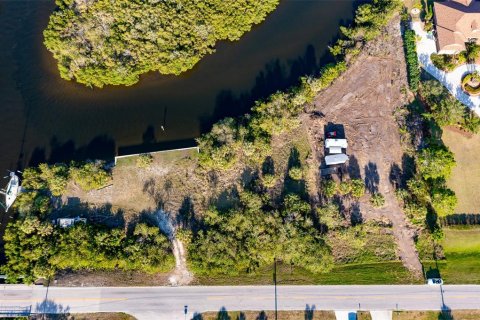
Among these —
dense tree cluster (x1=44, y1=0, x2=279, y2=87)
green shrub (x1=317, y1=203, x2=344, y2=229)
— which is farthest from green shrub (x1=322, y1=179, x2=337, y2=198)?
dense tree cluster (x1=44, y1=0, x2=279, y2=87)

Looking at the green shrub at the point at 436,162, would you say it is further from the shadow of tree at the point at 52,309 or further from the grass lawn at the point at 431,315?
the shadow of tree at the point at 52,309

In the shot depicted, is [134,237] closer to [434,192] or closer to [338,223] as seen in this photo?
[338,223]

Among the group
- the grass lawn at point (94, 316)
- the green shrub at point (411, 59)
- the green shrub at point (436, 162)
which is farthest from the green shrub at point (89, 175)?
the green shrub at point (411, 59)

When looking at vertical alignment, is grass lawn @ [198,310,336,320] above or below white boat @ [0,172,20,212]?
below

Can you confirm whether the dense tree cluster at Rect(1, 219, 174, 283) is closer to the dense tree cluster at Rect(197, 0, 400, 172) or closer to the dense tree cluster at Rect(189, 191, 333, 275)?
the dense tree cluster at Rect(189, 191, 333, 275)

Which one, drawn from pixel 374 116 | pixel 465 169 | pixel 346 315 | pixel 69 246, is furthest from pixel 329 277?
pixel 69 246
